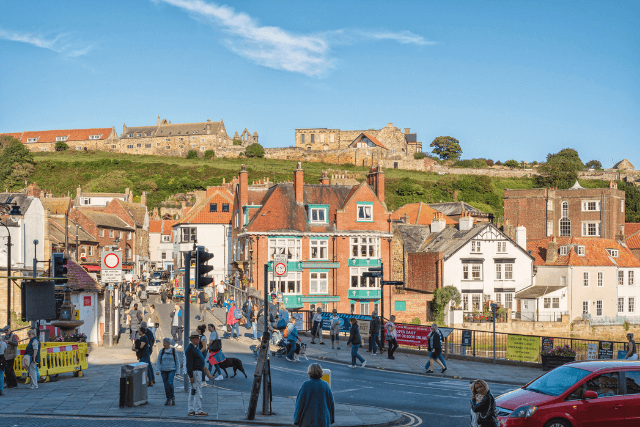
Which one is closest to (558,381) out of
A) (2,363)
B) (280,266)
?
(2,363)

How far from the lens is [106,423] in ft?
42.3

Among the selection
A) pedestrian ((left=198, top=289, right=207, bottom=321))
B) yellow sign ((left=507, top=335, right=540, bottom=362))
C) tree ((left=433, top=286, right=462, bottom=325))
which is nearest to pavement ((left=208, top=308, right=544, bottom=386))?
yellow sign ((left=507, top=335, right=540, bottom=362))

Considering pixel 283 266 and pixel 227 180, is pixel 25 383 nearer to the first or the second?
pixel 283 266

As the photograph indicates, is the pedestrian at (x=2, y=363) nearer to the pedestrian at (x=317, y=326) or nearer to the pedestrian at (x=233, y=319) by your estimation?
the pedestrian at (x=233, y=319)

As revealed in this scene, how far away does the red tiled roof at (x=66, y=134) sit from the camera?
157500 millimetres

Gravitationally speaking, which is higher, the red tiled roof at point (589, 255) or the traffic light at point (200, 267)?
the traffic light at point (200, 267)

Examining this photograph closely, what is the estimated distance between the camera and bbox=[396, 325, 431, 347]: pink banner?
27.6 m

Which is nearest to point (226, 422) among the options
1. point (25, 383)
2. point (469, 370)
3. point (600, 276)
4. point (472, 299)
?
point (25, 383)

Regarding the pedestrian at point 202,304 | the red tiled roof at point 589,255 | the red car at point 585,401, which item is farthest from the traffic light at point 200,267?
the red tiled roof at point 589,255

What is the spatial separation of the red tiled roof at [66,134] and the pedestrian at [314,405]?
157 meters

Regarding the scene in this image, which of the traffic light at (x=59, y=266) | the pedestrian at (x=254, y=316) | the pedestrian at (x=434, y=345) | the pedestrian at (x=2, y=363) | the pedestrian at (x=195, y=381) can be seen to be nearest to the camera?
the pedestrian at (x=195, y=381)

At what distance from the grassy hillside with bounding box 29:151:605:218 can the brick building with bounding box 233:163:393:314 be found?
173 ft

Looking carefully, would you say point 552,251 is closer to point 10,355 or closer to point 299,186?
point 299,186

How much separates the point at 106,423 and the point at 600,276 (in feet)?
173
